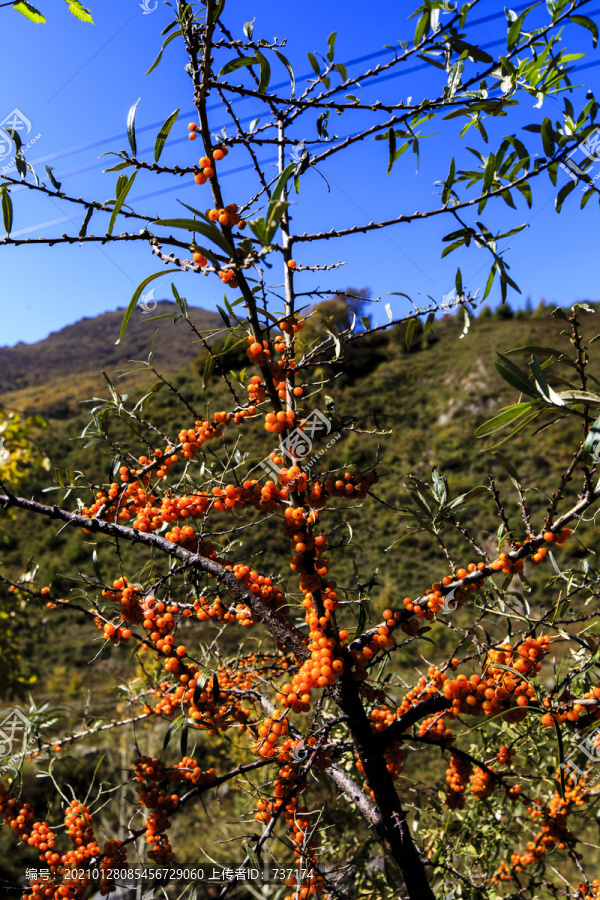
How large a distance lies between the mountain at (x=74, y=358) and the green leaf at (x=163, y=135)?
70.3ft

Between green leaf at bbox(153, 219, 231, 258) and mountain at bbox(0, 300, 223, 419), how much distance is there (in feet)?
70.8

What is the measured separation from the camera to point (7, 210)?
0.74 m

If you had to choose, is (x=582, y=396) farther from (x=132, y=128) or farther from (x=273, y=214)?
(x=132, y=128)

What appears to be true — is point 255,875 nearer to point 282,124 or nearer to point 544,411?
point 544,411

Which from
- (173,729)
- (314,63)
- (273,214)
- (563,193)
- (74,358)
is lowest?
(173,729)

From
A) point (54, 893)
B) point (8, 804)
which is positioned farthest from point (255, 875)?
point (8, 804)

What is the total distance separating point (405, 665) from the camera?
8250 millimetres

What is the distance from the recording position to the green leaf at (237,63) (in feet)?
2.54

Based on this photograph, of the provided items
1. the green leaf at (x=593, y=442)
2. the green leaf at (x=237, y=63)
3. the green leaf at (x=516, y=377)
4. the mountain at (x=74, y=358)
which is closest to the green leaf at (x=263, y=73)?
the green leaf at (x=237, y=63)

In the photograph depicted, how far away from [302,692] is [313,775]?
0.24m

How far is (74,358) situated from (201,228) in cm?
3347

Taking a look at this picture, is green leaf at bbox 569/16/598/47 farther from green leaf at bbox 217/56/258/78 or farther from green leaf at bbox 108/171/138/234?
green leaf at bbox 108/171/138/234

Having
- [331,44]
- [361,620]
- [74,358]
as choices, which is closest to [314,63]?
[331,44]

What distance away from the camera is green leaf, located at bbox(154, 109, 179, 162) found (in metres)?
0.70
